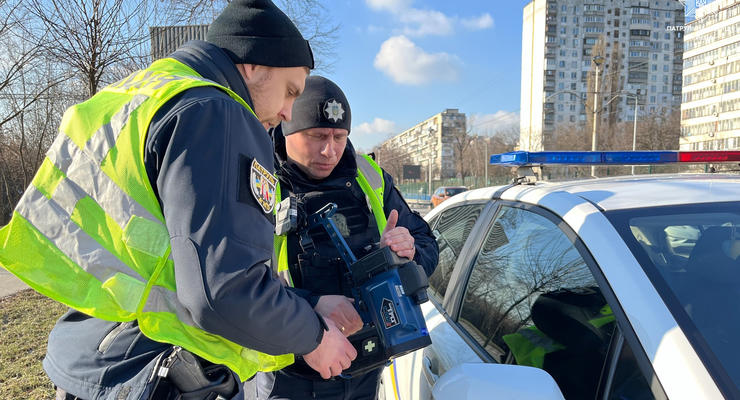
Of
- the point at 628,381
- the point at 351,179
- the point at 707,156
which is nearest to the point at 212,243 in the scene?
the point at 628,381

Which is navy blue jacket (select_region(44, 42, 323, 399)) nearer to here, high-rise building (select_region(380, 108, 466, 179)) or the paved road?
the paved road

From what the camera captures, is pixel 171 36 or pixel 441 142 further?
pixel 441 142

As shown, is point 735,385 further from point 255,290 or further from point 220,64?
point 220,64

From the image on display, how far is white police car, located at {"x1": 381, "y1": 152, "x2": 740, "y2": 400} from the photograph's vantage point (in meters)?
0.99

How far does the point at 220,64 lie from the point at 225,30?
13cm

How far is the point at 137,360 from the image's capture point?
1.05 m

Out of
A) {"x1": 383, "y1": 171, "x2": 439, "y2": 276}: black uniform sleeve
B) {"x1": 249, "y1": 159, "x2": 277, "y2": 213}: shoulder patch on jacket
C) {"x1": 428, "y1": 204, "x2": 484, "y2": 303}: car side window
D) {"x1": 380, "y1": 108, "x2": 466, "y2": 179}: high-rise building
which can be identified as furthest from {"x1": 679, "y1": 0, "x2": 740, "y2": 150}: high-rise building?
{"x1": 249, "y1": 159, "x2": 277, "y2": 213}: shoulder patch on jacket

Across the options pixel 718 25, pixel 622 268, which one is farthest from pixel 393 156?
pixel 622 268

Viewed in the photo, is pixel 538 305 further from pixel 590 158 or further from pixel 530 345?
pixel 590 158

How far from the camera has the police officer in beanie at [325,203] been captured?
167cm

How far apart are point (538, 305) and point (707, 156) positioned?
1.44 metres

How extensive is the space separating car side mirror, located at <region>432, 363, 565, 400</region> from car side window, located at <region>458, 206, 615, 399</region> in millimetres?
211

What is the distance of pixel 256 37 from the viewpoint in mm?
1207

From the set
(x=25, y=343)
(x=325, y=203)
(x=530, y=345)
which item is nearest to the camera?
(x=530, y=345)
